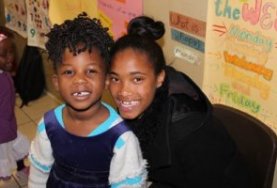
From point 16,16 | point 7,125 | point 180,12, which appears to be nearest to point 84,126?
point 180,12

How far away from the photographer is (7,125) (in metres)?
1.95

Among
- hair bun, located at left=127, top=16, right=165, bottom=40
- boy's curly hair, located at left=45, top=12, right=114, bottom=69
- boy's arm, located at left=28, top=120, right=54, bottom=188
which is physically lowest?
boy's arm, located at left=28, top=120, right=54, bottom=188

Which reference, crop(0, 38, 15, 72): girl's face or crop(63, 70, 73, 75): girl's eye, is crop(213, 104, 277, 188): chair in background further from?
crop(0, 38, 15, 72): girl's face

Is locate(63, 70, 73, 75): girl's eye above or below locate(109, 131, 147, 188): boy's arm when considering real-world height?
above

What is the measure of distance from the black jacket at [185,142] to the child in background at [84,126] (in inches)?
3.9

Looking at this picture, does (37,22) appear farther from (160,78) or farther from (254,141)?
(254,141)

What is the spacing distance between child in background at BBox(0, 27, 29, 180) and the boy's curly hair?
97 cm

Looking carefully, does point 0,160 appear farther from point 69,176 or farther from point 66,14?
point 69,176

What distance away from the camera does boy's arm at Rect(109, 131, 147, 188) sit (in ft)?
3.33

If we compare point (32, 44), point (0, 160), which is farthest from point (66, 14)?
point (0, 160)

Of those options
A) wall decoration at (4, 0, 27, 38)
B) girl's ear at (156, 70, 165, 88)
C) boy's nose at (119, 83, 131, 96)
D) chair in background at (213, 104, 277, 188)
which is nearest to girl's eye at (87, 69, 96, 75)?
boy's nose at (119, 83, 131, 96)

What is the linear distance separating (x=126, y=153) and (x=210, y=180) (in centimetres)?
29

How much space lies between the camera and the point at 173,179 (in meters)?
1.14

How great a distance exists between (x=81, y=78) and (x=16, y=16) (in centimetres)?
217
